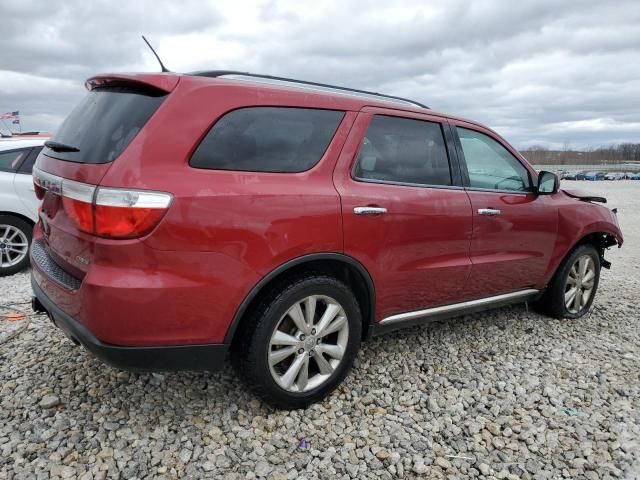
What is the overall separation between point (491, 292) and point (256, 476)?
231cm

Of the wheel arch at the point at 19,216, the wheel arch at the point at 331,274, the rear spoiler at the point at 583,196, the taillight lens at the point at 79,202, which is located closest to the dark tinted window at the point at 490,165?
the rear spoiler at the point at 583,196

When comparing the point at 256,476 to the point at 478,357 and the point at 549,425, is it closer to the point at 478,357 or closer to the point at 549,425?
the point at 549,425

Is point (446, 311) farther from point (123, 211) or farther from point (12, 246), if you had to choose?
point (12, 246)

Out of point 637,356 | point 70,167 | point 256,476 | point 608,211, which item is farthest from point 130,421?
point 608,211

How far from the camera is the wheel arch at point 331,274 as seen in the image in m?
2.43

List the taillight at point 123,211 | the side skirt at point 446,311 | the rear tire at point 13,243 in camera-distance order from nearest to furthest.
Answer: the taillight at point 123,211, the side skirt at point 446,311, the rear tire at point 13,243

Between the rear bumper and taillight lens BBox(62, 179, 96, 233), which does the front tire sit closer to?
the rear bumper

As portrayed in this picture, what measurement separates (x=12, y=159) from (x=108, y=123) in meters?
4.43

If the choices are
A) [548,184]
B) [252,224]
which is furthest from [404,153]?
[548,184]

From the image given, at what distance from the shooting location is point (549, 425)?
2783 mm

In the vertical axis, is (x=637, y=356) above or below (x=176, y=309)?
below

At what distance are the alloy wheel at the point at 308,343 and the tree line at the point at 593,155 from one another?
386 ft

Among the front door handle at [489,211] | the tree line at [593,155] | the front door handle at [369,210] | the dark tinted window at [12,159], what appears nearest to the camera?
the front door handle at [369,210]

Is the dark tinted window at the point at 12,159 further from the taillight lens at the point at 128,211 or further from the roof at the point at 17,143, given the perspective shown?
the taillight lens at the point at 128,211
